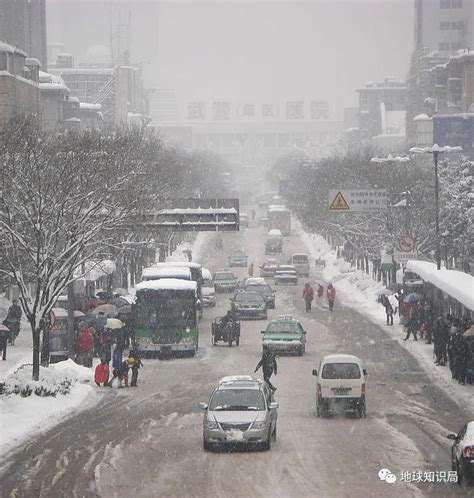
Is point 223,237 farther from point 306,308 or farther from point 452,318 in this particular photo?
point 452,318

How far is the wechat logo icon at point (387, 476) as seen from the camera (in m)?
21.7

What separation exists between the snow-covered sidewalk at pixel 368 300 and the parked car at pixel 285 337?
13.3 ft

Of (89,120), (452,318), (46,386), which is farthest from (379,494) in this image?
(89,120)

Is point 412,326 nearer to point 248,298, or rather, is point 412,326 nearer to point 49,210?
point 248,298

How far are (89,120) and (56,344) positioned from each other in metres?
103

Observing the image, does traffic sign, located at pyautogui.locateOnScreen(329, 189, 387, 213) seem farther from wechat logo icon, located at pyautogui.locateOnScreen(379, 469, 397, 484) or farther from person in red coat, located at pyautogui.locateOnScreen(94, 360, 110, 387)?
wechat logo icon, located at pyautogui.locateOnScreen(379, 469, 397, 484)

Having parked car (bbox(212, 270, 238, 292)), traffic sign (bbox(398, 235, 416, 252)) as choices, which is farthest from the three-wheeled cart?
parked car (bbox(212, 270, 238, 292))

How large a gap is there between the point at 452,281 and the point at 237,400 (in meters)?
18.5

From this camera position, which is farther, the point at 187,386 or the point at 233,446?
the point at 187,386

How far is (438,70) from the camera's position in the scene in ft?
479

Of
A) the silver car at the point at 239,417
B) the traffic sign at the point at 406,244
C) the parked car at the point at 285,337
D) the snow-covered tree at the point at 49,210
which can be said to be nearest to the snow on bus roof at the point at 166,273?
the snow-covered tree at the point at 49,210

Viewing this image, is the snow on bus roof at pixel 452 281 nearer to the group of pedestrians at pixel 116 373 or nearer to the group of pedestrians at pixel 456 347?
the group of pedestrians at pixel 456 347

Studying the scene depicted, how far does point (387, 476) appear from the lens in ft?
72.6

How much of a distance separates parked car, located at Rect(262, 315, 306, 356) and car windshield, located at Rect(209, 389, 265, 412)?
759 inches
